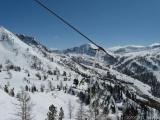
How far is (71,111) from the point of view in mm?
140875

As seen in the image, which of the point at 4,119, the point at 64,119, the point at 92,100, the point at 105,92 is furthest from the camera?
the point at 64,119

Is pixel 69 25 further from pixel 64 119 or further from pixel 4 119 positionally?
pixel 64 119

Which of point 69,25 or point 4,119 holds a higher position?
point 69,25

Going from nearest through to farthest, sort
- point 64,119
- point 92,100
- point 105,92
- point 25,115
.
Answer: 1. point 92,100
2. point 105,92
3. point 25,115
4. point 64,119

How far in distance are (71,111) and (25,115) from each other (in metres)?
89.7

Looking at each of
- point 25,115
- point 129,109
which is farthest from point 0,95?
point 129,109

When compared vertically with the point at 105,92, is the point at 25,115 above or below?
below

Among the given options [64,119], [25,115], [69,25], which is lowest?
[64,119]

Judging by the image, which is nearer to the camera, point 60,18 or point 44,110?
point 60,18

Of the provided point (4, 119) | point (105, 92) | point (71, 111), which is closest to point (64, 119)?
point (71, 111)

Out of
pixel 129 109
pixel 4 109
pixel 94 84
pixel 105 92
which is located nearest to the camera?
pixel 94 84

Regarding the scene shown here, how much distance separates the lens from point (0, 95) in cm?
12162

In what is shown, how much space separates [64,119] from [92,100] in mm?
124224

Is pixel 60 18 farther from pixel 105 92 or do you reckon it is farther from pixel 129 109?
pixel 129 109
